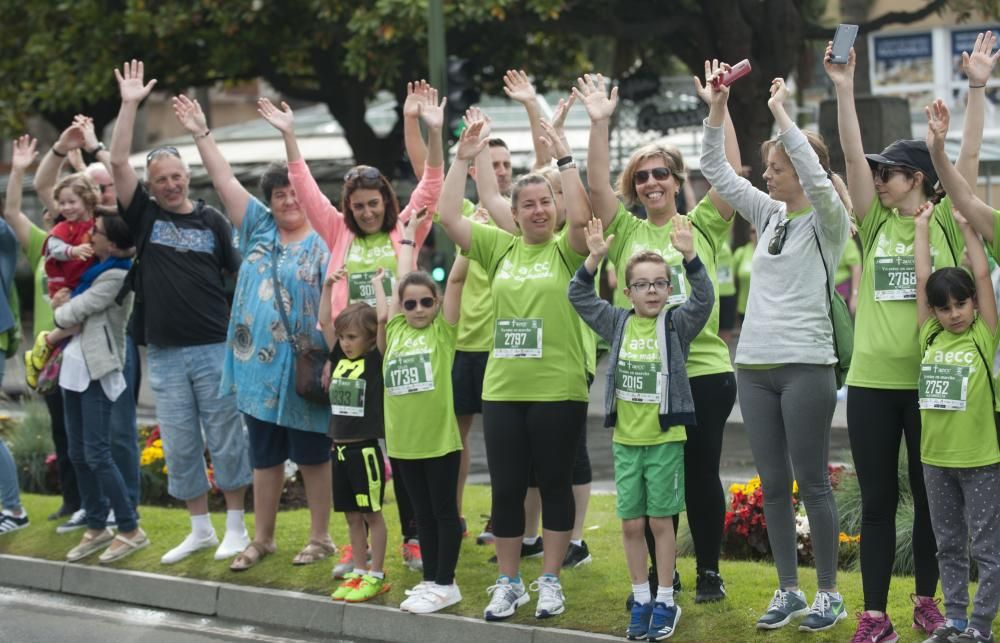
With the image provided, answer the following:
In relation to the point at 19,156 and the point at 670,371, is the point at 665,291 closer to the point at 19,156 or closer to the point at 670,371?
the point at 670,371

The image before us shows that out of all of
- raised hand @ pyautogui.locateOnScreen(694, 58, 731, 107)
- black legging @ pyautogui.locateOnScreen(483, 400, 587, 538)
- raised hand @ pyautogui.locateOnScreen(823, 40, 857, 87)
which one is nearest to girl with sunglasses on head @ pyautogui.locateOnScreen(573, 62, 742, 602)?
raised hand @ pyautogui.locateOnScreen(694, 58, 731, 107)

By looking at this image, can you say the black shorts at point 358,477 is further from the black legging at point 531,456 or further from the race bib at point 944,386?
the race bib at point 944,386

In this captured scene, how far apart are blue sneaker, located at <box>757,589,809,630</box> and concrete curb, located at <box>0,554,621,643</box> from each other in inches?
25.0

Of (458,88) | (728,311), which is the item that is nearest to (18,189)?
(458,88)

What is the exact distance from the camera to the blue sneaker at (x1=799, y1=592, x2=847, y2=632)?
6496mm

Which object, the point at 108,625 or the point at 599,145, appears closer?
the point at 599,145

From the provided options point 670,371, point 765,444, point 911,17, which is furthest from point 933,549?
point 911,17

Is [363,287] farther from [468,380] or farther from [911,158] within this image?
[911,158]

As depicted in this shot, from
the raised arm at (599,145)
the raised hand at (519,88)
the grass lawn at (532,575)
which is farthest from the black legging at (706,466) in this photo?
the raised hand at (519,88)

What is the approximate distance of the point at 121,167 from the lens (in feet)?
27.4

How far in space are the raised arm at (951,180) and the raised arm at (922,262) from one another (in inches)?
5.8

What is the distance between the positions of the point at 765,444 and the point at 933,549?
31.5 inches

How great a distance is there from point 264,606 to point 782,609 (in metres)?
2.67

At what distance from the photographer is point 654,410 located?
6.69 meters
